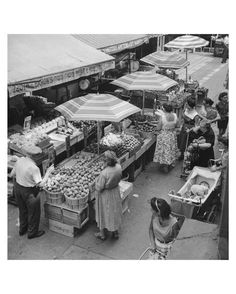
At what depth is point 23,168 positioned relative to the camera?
18.1 ft

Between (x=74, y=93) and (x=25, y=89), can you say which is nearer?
(x=25, y=89)

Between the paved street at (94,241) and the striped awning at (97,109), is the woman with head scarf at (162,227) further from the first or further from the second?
the striped awning at (97,109)

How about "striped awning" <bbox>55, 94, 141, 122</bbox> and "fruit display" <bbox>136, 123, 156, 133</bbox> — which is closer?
"striped awning" <bbox>55, 94, 141, 122</bbox>

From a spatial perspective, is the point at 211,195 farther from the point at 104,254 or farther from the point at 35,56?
the point at 35,56

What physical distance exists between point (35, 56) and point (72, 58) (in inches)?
46.4

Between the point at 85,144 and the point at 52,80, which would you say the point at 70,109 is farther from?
the point at 85,144

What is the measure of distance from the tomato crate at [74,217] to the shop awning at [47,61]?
2.65 metres

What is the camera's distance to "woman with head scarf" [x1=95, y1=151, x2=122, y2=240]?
5.38 metres

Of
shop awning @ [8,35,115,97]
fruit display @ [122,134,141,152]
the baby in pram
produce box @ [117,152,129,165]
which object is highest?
shop awning @ [8,35,115,97]

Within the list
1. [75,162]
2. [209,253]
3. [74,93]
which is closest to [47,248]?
[75,162]

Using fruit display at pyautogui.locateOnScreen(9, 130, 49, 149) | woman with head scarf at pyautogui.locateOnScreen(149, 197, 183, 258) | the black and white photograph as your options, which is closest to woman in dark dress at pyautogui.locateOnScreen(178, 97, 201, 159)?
the black and white photograph

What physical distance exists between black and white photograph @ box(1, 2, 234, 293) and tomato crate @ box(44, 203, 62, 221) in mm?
20

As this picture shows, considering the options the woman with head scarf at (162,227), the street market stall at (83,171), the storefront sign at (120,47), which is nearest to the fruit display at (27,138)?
the street market stall at (83,171)

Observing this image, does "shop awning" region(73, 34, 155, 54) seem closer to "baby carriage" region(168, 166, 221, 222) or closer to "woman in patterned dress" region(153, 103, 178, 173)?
"woman in patterned dress" region(153, 103, 178, 173)
